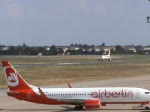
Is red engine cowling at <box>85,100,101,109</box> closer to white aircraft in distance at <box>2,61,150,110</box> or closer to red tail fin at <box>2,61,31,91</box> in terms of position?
white aircraft in distance at <box>2,61,150,110</box>

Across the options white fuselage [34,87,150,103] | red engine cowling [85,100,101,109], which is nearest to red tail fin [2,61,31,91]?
white fuselage [34,87,150,103]

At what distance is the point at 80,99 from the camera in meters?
45.7

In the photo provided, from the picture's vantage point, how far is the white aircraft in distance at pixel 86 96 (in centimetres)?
4525

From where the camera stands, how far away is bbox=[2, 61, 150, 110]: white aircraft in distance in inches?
1781

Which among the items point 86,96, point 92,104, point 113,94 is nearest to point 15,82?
point 86,96

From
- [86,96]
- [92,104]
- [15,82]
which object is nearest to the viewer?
[92,104]

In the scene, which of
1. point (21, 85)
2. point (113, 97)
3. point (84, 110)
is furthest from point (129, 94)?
point (21, 85)

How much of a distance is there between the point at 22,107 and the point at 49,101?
4552 millimetres

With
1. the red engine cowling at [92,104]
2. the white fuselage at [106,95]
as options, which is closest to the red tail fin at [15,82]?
the white fuselage at [106,95]

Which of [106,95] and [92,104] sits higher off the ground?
[106,95]

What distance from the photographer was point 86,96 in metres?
45.7

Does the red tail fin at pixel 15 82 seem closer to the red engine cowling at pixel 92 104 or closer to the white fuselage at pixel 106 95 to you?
the white fuselage at pixel 106 95

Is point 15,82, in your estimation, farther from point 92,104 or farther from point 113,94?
point 113,94

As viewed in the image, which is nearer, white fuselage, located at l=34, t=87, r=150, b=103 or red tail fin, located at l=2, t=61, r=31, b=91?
white fuselage, located at l=34, t=87, r=150, b=103
